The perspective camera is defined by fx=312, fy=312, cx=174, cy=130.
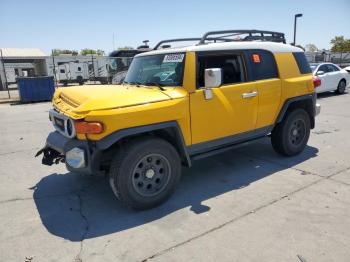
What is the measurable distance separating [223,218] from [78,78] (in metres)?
33.4

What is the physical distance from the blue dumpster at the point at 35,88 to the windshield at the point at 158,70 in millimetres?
14368

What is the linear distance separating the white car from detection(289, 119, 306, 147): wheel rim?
26.4 ft

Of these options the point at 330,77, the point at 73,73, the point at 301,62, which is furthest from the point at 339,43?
the point at 301,62

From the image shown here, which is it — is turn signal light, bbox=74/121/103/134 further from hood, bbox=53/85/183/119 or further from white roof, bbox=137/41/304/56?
white roof, bbox=137/41/304/56

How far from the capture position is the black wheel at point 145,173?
351 cm

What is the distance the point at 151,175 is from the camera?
3.78m

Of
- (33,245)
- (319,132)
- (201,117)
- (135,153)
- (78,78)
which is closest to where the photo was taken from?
(33,245)

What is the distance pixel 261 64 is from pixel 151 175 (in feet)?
8.06

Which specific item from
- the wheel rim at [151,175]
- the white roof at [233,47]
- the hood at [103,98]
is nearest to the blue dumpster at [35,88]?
the white roof at [233,47]

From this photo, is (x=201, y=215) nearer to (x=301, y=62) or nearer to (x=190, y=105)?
(x=190, y=105)

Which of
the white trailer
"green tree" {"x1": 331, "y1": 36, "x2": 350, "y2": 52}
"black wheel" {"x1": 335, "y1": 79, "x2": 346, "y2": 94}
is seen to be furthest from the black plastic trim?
"green tree" {"x1": 331, "y1": 36, "x2": 350, "y2": 52}

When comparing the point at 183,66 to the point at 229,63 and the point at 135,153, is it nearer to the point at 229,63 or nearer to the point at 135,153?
the point at 229,63

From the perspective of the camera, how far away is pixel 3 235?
3318mm

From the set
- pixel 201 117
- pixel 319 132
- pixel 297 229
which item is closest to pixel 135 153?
pixel 201 117
